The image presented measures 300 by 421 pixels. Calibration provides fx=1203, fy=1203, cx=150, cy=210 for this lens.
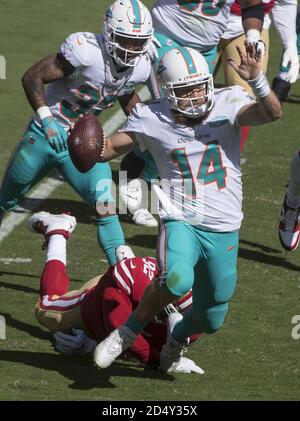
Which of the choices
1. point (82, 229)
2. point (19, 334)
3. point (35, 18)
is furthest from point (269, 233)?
point (35, 18)

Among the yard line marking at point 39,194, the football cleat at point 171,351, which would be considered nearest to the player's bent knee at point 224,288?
the football cleat at point 171,351

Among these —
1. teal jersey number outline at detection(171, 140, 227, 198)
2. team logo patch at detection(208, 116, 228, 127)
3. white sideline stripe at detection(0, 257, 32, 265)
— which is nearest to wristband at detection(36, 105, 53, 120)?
white sideline stripe at detection(0, 257, 32, 265)

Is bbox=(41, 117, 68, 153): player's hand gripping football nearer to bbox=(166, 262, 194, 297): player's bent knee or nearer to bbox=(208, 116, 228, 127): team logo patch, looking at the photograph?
bbox=(208, 116, 228, 127): team logo patch

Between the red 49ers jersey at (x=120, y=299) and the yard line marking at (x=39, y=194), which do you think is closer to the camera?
the red 49ers jersey at (x=120, y=299)

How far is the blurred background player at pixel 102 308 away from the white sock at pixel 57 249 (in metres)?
0.08

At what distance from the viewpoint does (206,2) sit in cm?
823

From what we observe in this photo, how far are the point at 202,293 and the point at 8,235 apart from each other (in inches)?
101

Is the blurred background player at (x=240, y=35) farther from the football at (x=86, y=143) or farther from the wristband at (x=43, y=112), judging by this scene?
the football at (x=86, y=143)

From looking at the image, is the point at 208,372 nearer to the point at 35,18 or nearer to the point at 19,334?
the point at 19,334

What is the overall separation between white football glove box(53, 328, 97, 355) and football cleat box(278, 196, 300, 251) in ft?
6.24

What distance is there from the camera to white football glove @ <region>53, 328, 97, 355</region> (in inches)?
230

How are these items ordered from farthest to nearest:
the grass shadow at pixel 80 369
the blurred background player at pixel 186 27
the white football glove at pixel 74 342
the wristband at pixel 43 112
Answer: the blurred background player at pixel 186 27 → the wristband at pixel 43 112 → the white football glove at pixel 74 342 → the grass shadow at pixel 80 369

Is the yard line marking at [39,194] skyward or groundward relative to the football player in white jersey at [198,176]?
groundward

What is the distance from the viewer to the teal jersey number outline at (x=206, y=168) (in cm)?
561
